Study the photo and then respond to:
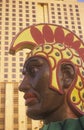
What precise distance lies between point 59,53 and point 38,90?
53 cm

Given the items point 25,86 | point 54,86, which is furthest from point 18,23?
point 54,86

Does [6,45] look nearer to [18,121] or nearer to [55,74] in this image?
[18,121]

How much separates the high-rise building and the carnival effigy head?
Answer: 131ft

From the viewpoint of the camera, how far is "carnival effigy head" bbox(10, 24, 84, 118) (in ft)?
11.5

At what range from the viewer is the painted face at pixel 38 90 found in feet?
11.3

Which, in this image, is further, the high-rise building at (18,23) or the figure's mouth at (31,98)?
the high-rise building at (18,23)

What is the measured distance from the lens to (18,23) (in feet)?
181

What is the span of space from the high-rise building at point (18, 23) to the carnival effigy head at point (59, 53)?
1578 inches

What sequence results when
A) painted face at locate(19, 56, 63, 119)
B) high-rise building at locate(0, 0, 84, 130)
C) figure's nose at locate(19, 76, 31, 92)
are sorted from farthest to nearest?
high-rise building at locate(0, 0, 84, 130)
figure's nose at locate(19, 76, 31, 92)
painted face at locate(19, 56, 63, 119)

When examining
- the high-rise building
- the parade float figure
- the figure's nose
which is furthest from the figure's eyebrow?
the high-rise building

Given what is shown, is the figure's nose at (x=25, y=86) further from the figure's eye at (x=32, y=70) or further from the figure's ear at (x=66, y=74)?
the figure's ear at (x=66, y=74)

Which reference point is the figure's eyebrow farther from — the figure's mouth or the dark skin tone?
the figure's mouth

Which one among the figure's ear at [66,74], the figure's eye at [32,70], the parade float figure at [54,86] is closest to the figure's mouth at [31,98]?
the parade float figure at [54,86]

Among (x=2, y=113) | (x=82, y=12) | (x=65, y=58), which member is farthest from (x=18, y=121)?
(x=65, y=58)
